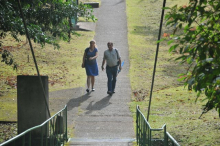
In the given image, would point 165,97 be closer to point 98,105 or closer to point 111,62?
point 111,62

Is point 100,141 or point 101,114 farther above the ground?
point 100,141

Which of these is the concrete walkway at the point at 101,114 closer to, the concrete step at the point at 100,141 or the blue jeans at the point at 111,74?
the concrete step at the point at 100,141

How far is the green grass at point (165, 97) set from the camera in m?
10.9

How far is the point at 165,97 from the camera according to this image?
48.3 feet

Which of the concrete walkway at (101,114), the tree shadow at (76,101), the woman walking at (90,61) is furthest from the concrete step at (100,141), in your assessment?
the woman walking at (90,61)

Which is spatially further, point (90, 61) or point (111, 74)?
point (90, 61)

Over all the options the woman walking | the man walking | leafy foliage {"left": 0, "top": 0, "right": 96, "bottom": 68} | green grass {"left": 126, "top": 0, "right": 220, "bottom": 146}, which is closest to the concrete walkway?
green grass {"left": 126, "top": 0, "right": 220, "bottom": 146}

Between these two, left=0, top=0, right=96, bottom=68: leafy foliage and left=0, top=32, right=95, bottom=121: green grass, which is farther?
left=0, top=32, right=95, bottom=121: green grass

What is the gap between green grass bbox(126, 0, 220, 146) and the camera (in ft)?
Answer: 35.7

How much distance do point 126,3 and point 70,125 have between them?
24.5m

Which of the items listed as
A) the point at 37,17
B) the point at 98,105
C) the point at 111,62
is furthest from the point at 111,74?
the point at 37,17

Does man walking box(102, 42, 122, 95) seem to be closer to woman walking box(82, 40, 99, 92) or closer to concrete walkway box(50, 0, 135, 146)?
woman walking box(82, 40, 99, 92)

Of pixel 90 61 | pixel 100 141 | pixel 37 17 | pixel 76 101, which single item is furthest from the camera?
pixel 90 61

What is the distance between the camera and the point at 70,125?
39.0 feet
